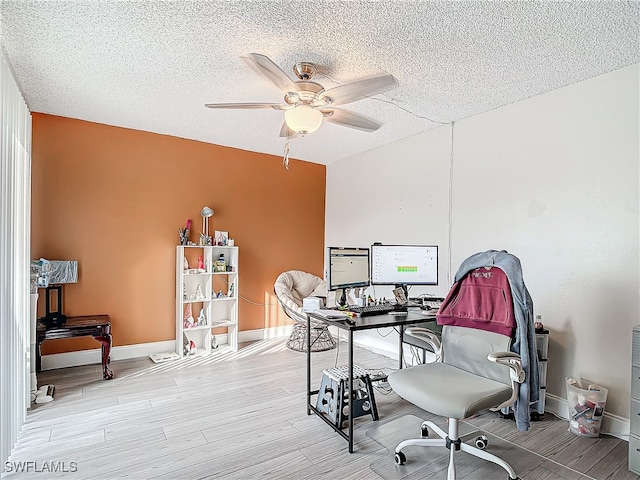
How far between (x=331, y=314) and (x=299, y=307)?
1860 mm

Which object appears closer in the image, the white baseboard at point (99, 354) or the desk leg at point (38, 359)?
the desk leg at point (38, 359)

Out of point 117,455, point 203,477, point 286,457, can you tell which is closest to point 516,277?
point 286,457

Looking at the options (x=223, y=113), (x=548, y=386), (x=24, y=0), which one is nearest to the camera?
(x=24, y=0)

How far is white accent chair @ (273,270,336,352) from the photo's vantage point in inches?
178

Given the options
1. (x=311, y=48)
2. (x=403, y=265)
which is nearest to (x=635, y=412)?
(x=403, y=265)

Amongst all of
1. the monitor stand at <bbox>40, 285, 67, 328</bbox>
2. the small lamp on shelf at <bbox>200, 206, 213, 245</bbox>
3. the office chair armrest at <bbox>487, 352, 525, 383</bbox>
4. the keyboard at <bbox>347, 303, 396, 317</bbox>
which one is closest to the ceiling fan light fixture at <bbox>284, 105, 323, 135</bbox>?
the keyboard at <bbox>347, 303, 396, 317</bbox>

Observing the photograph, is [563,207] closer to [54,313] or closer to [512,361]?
[512,361]

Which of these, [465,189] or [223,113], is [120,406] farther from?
[465,189]

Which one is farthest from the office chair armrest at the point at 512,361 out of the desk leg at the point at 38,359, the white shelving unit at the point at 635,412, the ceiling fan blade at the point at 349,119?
the desk leg at the point at 38,359

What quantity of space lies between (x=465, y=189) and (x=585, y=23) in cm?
170

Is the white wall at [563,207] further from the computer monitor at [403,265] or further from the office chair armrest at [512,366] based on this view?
the office chair armrest at [512,366]

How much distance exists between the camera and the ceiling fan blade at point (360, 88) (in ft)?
7.52

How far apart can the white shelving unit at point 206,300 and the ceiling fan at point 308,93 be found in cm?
222

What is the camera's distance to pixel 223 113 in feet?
11.9
